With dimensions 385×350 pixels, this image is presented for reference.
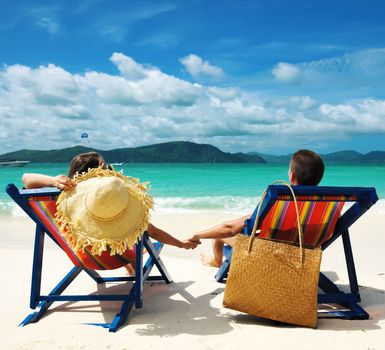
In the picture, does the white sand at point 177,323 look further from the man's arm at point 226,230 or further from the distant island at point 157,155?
the distant island at point 157,155

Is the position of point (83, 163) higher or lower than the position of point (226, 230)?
higher

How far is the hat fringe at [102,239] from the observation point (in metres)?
2.86

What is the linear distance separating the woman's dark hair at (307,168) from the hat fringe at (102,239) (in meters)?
1.12

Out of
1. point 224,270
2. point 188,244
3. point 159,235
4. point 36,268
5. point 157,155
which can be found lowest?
point 157,155

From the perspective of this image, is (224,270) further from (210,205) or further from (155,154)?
(155,154)

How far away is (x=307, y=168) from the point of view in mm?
3264

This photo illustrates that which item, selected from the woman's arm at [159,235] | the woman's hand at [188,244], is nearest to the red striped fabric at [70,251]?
the woman's arm at [159,235]

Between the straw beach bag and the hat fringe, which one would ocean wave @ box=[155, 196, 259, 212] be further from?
the hat fringe

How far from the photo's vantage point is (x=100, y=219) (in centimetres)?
289

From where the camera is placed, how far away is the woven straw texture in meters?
2.89

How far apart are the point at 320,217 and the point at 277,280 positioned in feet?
1.91

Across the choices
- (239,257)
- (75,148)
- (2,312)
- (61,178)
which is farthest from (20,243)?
(75,148)

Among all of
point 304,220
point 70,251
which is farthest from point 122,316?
point 304,220

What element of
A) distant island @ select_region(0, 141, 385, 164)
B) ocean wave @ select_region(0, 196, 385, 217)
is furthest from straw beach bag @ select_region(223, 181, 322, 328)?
distant island @ select_region(0, 141, 385, 164)
